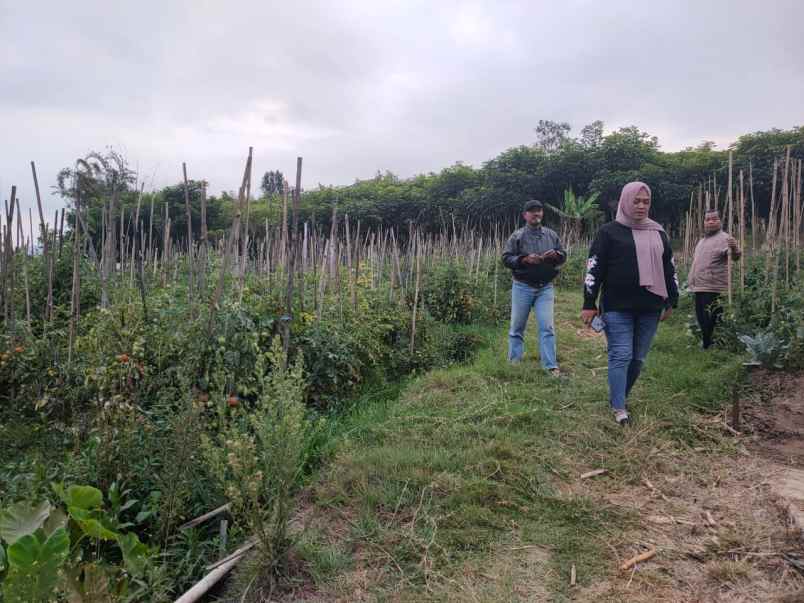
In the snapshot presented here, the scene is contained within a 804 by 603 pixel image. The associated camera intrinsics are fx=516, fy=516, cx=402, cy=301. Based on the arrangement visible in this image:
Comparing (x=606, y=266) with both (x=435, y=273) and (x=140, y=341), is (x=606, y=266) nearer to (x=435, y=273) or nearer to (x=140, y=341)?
(x=140, y=341)

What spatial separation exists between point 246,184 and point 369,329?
83.7 inches

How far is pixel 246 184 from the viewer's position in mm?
3496

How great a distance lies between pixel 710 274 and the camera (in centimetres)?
534

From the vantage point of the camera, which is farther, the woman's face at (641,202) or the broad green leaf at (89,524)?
the woman's face at (641,202)

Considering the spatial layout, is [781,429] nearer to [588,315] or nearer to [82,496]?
[588,315]

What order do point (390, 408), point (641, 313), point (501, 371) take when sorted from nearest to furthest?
point (641, 313) → point (390, 408) → point (501, 371)

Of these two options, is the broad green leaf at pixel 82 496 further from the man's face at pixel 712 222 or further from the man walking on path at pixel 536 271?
the man's face at pixel 712 222

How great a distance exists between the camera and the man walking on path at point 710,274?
17.3 feet

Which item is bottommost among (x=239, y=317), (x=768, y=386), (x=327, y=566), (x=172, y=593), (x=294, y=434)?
(x=172, y=593)

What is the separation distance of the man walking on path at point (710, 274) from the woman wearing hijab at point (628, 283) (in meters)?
2.22

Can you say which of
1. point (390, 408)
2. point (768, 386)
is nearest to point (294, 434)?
point (390, 408)

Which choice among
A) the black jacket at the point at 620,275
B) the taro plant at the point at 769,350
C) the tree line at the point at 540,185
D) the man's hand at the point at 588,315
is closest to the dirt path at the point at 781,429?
the taro plant at the point at 769,350

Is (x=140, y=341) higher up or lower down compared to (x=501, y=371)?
higher up

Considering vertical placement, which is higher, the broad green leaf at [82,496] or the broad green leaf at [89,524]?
the broad green leaf at [82,496]
